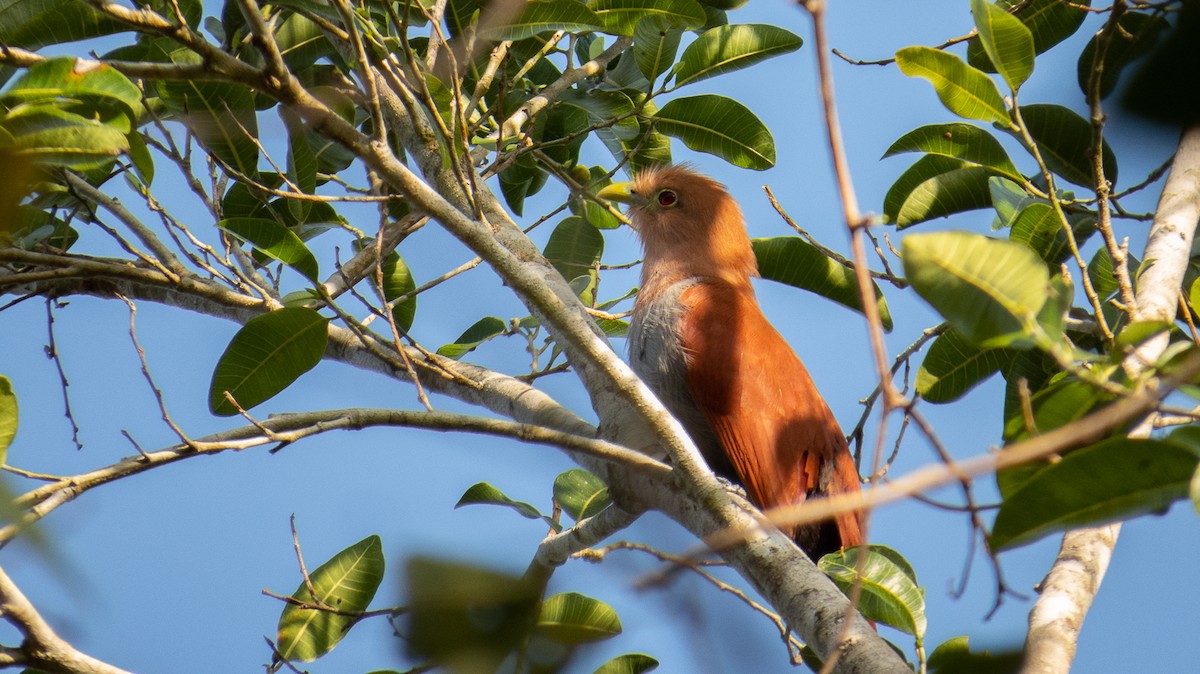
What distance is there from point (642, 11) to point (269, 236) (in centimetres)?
115

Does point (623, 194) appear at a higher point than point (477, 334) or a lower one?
higher

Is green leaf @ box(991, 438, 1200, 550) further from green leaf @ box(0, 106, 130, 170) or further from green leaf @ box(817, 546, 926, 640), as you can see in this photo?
green leaf @ box(0, 106, 130, 170)

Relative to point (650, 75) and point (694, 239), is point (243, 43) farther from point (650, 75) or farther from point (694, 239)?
point (694, 239)

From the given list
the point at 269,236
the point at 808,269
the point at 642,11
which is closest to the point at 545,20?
the point at 642,11

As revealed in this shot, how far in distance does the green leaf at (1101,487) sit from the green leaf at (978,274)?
6.9 inches

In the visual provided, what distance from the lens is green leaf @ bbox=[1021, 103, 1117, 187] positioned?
274 centimetres

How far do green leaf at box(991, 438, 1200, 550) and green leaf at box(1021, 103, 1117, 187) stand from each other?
1710 mm

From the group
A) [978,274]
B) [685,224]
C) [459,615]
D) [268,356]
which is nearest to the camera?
[978,274]

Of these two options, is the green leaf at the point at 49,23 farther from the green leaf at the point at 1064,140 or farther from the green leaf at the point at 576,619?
the green leaf at the point at 1064,140

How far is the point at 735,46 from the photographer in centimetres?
301

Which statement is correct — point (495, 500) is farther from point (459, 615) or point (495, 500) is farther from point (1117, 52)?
point (1117, 52)

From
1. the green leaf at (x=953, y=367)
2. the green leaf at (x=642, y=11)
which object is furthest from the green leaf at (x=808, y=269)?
the green leaf at (x=642, y=11)

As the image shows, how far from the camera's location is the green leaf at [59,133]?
5.42 feet

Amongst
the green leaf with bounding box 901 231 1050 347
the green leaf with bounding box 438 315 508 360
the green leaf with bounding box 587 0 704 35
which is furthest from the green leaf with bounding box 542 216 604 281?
the green leaf with bounding box 901 231 1050 347
